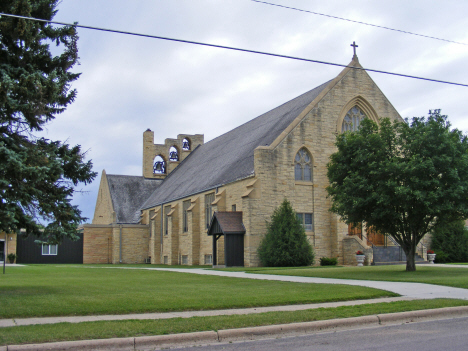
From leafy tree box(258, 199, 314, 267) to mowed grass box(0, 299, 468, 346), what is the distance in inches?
731

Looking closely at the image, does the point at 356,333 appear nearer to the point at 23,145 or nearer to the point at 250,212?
the point at 23,145

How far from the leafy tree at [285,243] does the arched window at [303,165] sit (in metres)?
2.64

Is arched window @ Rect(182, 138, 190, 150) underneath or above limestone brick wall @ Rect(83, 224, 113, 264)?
above

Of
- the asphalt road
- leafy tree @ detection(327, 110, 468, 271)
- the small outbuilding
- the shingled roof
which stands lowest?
the asphalt road

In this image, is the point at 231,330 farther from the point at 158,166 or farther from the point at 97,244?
the point at 158,166

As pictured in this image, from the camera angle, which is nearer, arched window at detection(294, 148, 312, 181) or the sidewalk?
the sidewalk

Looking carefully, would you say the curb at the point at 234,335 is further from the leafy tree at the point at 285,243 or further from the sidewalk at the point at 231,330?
the leafy tree at the point at 285,243

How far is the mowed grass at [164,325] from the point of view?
8344 millimetres

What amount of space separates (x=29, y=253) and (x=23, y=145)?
37100mm

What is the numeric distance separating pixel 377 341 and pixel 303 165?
24894mm

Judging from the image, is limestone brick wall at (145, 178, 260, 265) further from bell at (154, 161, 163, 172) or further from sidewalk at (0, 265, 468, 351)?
sidewalk at (0, 265, 468, 351)

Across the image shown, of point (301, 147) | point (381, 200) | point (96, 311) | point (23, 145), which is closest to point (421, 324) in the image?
point (96, 311)

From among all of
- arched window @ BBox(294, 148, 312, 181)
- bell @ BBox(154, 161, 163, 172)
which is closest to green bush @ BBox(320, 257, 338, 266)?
arched window @ BBox(294, 148, 312, 181)

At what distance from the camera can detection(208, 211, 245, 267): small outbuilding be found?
3102 cm
